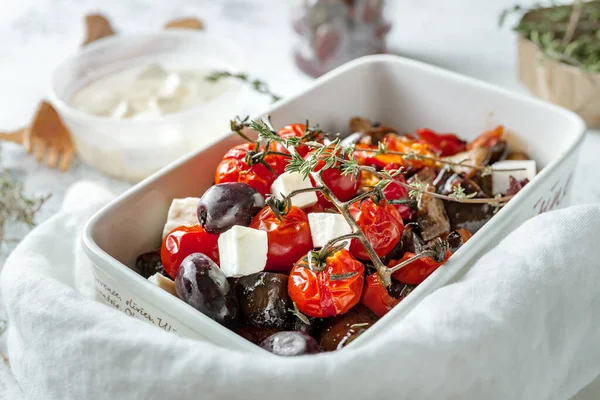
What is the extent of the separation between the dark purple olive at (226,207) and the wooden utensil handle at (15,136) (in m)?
0.85

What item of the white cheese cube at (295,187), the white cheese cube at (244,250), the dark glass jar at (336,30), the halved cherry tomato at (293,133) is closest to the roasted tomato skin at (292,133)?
the halved cherry tomato at (293,133)

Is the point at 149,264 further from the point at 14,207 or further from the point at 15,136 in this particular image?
the point at 15,136

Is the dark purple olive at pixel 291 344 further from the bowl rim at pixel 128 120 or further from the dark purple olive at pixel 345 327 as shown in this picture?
the bowl rim at pixel 128 120

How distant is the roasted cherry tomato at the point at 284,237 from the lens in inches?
36.4

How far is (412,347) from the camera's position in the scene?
0.76 metres

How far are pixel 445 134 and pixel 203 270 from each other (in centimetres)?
59

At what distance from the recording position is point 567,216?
95 centimetres

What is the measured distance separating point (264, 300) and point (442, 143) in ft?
1.62

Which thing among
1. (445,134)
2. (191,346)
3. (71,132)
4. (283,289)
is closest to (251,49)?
(71,132)

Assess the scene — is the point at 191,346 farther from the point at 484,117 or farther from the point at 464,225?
the point at 484,117

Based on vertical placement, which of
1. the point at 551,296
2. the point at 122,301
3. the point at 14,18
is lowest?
the point at 14,18

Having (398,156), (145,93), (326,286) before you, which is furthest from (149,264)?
(145,93)

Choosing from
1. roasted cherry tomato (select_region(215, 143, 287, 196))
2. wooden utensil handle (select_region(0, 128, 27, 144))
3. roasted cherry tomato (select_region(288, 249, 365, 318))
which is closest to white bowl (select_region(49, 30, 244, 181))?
wooden utensil handle (select_region(0, 128, 27, 144))

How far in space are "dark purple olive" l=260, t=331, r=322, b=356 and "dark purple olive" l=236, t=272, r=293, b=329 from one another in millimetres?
42
